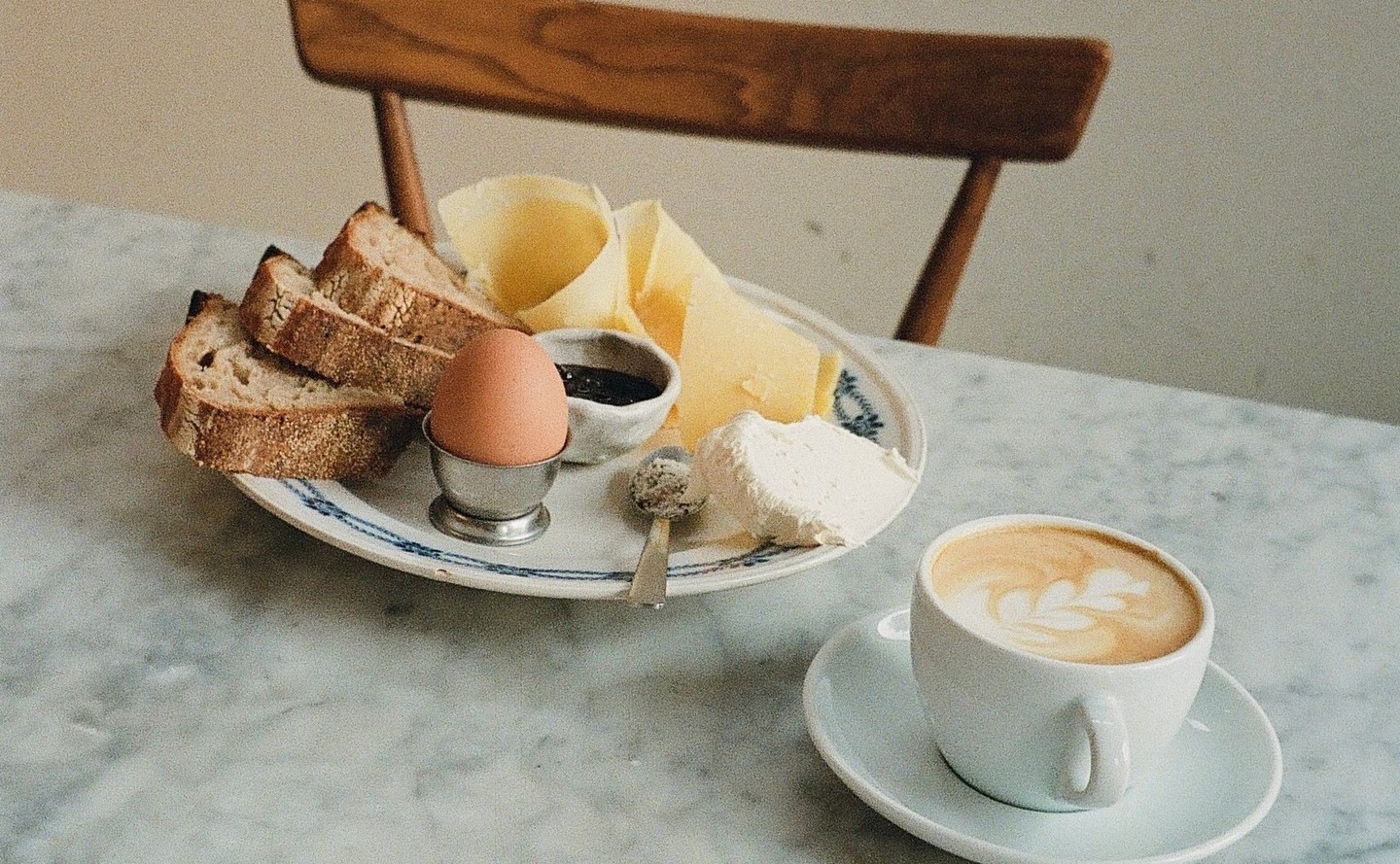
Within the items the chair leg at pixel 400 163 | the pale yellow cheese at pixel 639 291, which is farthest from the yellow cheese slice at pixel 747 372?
the chair leg at pixel 400 163

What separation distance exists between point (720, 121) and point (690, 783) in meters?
0.87

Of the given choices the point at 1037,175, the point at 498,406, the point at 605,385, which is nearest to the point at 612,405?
the point at 605,385

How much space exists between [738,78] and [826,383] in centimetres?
48

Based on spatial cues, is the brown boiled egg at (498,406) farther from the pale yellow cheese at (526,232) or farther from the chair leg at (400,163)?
the chair leg at (400,163)

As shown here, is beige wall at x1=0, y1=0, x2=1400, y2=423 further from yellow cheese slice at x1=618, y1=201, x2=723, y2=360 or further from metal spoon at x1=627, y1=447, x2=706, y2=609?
metal spoon at x1=627, y1=447, x2=706, y2=609

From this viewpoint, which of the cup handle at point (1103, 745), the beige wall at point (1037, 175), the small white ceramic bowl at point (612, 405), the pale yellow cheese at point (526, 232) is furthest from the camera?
the beige wall at point (1037, 175)

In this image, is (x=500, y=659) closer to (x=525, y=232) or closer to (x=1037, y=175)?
(x=525, y=232)

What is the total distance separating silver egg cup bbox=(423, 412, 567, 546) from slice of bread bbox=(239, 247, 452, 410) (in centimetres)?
13

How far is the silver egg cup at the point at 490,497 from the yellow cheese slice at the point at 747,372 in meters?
0.17

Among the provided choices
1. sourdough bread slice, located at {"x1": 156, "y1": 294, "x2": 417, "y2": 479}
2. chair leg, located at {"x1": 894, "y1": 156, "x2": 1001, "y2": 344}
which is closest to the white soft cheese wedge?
sourdough bread slice, located at {"x1": 156, "y1": 294, "x2": 417, "y2": 479}

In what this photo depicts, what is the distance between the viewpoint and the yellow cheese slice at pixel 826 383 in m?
1.07

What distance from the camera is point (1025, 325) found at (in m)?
2.32

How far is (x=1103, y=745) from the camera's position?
0.64 m

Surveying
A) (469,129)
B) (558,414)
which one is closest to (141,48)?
(469,129)
